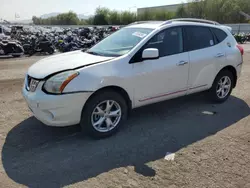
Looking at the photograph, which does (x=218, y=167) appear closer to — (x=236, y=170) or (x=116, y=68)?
(x=236, y=170)

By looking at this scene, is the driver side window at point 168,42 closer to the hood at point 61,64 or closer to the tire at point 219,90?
the hood at point 61,64

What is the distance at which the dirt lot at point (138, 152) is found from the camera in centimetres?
Answer: 287

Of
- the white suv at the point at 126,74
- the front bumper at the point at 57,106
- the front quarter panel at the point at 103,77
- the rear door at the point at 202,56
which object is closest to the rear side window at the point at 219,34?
the white suv at the point at 126,74

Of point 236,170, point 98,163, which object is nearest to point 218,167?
point 236,170

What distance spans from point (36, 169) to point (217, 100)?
3.87 meters

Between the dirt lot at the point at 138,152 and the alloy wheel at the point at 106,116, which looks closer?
the dirt lot at the point at 138,152

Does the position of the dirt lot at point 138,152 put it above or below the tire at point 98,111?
below

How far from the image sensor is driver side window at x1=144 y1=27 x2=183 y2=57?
4166 millimetres

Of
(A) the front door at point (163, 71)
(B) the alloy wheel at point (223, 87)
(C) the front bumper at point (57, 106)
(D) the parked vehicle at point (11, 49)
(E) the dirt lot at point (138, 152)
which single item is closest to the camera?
(E) the dirt lot at point (138, 152)

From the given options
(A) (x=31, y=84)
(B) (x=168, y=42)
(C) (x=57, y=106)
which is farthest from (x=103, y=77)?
(B) (x=168, y=42)

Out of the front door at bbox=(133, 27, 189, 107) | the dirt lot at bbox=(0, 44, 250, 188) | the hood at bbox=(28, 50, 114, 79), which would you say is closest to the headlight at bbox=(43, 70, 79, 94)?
the hood at bbox=(28, 50, 114, 79)

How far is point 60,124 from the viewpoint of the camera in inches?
136

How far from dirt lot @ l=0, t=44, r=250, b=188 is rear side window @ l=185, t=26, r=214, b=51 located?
1270 mm

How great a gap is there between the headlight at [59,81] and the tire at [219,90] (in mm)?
3042
